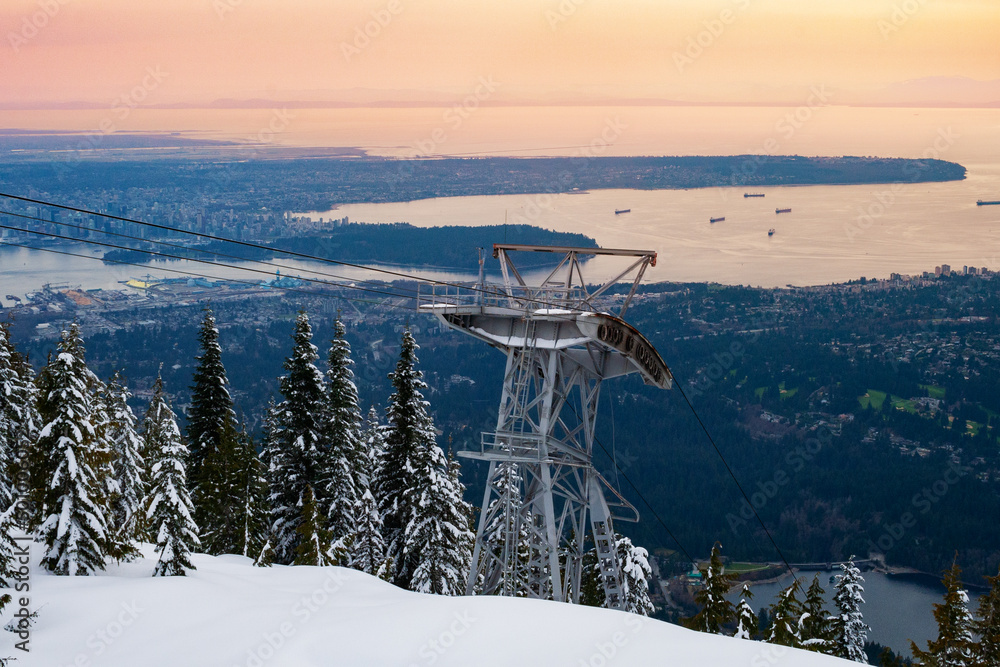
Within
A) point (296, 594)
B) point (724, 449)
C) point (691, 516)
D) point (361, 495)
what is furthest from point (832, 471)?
point (296, 594)

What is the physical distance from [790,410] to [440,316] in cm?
13552

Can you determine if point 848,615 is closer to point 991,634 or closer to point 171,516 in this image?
point 991,634

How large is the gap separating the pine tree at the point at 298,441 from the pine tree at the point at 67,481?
30.7 feet

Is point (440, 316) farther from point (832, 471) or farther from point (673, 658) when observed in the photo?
point (832, 471)

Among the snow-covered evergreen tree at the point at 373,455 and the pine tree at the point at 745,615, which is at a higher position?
the snow-covered evergreen tree at the point at 373,455

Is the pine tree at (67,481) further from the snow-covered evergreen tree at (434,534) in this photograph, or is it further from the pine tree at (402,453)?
the pine tree at (402,453)

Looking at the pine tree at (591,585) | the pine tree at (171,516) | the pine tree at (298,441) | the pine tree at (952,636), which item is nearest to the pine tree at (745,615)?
the pine tree at (952,636)

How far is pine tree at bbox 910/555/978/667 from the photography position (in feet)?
71.2

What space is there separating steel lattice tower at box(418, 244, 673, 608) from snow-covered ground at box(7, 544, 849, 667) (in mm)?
5244

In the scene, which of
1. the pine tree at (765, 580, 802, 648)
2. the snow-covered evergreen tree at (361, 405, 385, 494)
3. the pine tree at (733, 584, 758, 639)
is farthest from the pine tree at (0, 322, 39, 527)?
the pine tree at (765, 580, 802, 648)

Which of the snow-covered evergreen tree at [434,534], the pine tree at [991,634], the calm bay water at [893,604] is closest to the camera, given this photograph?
the pine tree at [991,634]

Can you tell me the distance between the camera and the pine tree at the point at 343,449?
28641mm

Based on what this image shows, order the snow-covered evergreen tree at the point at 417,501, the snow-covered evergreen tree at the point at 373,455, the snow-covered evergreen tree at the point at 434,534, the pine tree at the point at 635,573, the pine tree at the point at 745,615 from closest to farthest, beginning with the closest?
the pine tree at the point at 745,615 → the snow-covered evergreen tree at the point at 434,534 → the snow-covered evergreen tree at the point at 417,501 → the pine tree at the point at 635,573 → the snow-covered evergreen tree at the point at 373,455

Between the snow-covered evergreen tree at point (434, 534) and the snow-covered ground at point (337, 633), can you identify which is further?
the snow-covered evergreen tree at point (434, 534)
